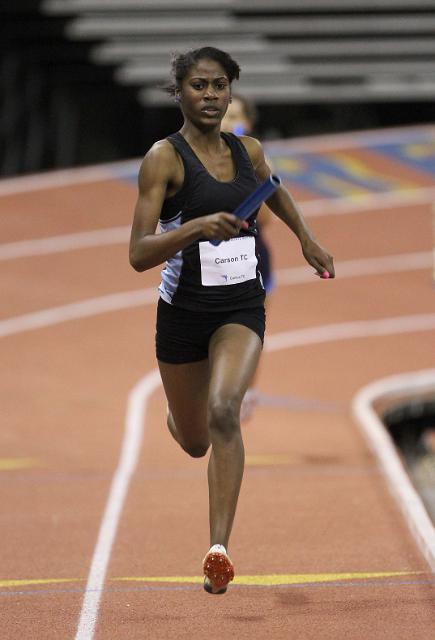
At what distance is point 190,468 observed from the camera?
29.9ft

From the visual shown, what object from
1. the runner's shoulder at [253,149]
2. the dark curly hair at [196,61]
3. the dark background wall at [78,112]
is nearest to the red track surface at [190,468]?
the runner's shoulder at [253,149]

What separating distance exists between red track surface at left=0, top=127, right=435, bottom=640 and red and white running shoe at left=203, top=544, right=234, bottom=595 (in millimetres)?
241

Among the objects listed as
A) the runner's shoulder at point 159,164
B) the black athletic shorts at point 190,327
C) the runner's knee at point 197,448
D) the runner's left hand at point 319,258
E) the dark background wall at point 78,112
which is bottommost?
the dark background wall at point 78,112

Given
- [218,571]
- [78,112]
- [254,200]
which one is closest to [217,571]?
[218,571]

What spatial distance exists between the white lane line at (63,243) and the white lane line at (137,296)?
1.97 metres

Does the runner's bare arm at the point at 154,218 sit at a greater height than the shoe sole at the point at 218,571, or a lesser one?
greater

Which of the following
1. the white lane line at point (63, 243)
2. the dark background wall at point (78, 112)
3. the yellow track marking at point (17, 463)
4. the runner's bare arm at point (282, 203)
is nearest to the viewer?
the runner's bare arm at point (282, 203)

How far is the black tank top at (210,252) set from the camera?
15.9 feet

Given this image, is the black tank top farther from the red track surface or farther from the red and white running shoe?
the red track surface

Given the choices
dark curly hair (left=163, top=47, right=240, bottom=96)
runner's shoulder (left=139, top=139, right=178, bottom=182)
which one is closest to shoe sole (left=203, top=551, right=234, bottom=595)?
runner's shoulder (left=139, top=139, right=178, bottom=182)

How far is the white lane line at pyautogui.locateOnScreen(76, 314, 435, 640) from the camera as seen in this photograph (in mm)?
5043

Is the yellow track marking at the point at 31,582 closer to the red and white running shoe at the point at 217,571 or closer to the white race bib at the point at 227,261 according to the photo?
the red and white running shoe at the point at 217,571

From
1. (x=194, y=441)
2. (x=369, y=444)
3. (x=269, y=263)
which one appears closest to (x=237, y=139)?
(x=194, y=441)

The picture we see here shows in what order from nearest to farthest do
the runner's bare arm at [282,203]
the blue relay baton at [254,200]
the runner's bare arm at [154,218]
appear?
the blue relay baton at [254,200]
the runner's bare arm at [154,218]
the runner's bare arm at [282,203]
